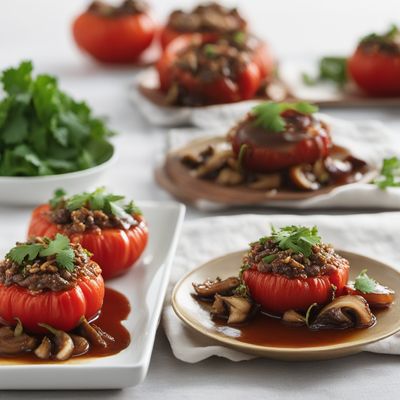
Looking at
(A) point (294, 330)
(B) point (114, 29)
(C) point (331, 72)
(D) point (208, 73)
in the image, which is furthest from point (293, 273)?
(B) point (114, 29)

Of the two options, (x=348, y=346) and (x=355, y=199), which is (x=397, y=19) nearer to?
(x=355, y=199)

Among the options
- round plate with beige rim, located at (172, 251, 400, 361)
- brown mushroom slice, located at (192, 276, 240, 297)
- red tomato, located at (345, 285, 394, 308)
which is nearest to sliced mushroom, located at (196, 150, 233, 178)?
round plate with beige rim, located at (172, 251, 400, 361)

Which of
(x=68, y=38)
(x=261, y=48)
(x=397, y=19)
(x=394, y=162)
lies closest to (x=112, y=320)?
(x=394, y=162)

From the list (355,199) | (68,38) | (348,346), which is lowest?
(68,38)

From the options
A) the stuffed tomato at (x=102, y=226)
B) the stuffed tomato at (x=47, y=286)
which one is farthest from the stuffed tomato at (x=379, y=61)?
the stuffed tomato at (x=47, y=286)

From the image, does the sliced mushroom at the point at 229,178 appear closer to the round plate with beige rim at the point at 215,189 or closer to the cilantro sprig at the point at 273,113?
the round plate with beige rim at the point at 215,189
